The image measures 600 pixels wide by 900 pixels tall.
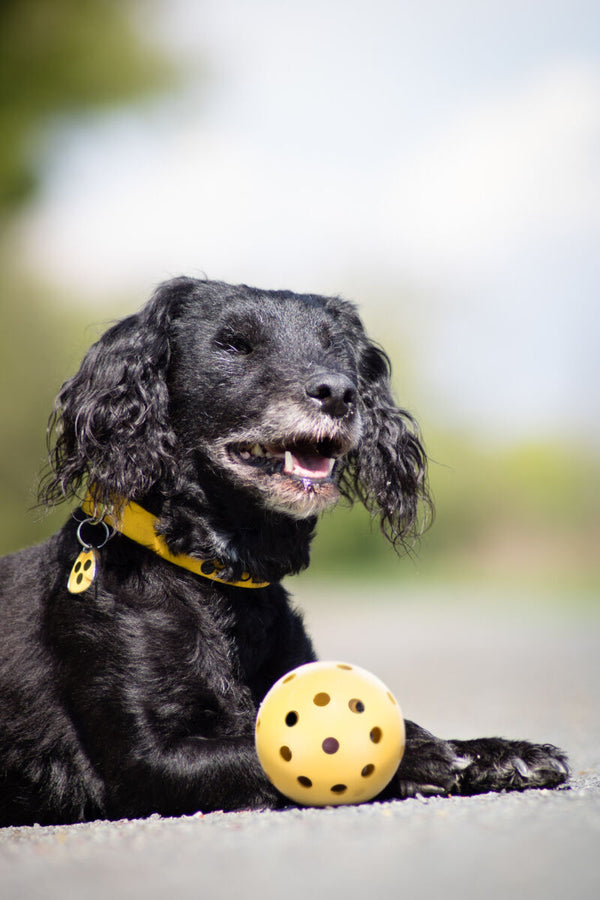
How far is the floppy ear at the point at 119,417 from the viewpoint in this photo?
12.0 feet

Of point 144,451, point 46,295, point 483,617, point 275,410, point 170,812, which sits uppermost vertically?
point 275,410

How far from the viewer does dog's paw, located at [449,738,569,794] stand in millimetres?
3234

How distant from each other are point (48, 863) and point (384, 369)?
2.66 meters

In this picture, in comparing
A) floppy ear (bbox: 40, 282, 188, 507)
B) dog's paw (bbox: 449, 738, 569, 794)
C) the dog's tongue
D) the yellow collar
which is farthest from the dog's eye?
dog's paw (bbox: 449, 738, 569, 794)

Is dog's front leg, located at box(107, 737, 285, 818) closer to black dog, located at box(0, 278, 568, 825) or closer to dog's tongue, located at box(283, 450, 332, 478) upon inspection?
black dog, located at box(0, 278, 568, 825)

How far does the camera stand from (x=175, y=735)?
3.26 m

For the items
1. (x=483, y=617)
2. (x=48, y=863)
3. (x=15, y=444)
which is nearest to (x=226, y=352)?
(x=48, y=863)

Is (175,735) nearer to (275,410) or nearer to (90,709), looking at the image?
(90,709)

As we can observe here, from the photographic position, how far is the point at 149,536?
3.60 m

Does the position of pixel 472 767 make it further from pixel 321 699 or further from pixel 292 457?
pixel 292 457

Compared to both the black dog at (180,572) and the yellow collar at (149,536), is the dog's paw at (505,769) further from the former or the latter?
the yellow collar at (149,536)

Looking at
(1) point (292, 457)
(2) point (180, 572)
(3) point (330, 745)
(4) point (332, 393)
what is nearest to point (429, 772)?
(3) point (330, 745)

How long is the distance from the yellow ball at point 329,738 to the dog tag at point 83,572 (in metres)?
0.84

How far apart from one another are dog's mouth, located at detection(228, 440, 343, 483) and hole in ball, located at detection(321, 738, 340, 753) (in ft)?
3.54
